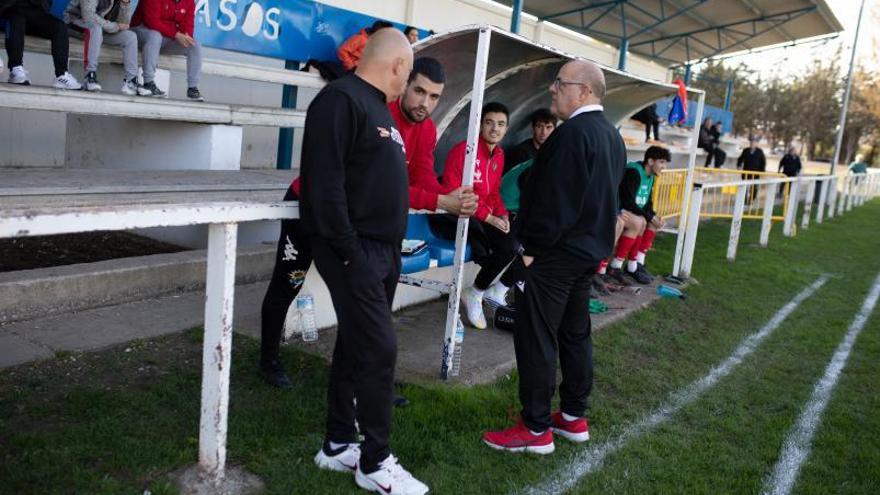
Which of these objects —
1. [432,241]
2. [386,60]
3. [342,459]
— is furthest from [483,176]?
[342,459]

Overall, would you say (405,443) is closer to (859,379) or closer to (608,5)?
(859,379)

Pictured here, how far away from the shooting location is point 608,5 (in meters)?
17.3

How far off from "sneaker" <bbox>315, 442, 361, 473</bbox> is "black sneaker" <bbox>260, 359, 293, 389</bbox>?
36.3 inches

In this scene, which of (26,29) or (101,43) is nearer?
(26,29)

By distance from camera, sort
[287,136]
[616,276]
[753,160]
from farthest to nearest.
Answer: [753,160] < [287,136] < [616,276]

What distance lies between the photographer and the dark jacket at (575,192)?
143 inches

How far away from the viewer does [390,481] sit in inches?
124

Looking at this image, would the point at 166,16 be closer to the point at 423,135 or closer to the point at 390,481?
the point at 423,135

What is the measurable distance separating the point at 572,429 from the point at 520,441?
0.39 m

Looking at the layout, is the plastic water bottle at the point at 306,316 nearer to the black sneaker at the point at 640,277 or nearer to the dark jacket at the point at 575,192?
the dark jacket at the point at 575,192

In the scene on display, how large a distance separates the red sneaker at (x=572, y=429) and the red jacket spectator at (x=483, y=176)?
Result: 1.81 m

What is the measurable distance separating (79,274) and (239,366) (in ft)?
4.73

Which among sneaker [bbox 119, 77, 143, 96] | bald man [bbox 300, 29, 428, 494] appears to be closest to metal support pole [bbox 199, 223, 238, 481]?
bald man [bbox 300, 29, 428, 494]

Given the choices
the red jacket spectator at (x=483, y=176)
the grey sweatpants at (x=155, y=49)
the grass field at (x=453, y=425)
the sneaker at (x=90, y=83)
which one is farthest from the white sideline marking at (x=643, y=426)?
the grey sweatpants at (x=155, y=49)
